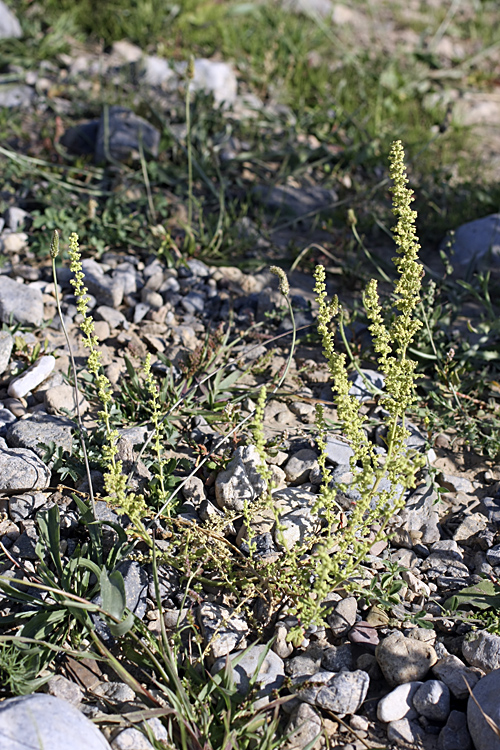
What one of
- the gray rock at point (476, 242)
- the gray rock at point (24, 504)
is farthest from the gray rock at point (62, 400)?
the gray rock at point (476, 242)

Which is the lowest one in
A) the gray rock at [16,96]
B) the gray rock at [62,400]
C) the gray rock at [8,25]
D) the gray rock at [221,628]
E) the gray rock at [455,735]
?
the gray rock at [221,628]

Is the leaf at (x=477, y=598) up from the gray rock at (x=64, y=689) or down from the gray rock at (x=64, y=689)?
up

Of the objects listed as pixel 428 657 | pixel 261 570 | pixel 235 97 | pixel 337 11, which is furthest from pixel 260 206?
pixel 337 11

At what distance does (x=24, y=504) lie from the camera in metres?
2.62

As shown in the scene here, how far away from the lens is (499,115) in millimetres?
6699

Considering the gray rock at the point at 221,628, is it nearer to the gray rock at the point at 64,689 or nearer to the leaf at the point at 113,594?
the leaf at the point at 113,594

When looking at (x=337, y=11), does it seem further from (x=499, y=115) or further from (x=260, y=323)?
(x=260, y=323)

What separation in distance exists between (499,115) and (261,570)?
235 inches

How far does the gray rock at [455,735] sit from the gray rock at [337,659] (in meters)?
0.36

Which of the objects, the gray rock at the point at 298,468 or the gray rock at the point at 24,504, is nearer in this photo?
the gray rock at the point at 24,504

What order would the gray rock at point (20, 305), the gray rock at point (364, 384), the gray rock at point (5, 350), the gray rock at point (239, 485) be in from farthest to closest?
1. the gray rock at point (20, 305)
2. the gray rock at point (364, 384)
3. the gray rock at point (5, 350)
4. the gray rock at point (239, 485)

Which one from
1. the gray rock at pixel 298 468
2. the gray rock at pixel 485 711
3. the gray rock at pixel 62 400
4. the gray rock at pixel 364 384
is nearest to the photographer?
the gray rock at pixel 485 711

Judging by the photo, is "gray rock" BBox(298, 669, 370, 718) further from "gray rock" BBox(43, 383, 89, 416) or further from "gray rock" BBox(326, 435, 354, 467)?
"gray rock" BBox(43, 383, 89, 416)

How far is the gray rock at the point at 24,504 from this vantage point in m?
2.60
